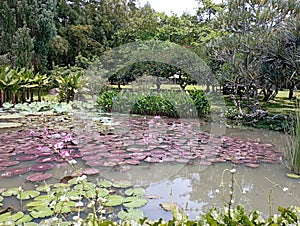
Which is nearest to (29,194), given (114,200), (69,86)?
(114,200)

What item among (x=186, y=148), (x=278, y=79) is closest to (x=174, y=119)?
(x=278, y=79)

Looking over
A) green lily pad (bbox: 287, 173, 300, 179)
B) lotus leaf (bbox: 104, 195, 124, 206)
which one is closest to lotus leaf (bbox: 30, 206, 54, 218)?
lotus leaf (bbox: 104, 195, 124, 206)

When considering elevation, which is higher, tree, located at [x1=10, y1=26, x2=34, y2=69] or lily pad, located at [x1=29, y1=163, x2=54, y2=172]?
tree, located at [x1=10, y1=26, x2=34, y2=69]

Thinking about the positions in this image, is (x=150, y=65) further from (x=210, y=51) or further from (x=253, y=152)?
(x=253, y=152)

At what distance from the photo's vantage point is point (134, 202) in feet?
7.66

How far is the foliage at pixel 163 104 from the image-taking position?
7137 millimetres

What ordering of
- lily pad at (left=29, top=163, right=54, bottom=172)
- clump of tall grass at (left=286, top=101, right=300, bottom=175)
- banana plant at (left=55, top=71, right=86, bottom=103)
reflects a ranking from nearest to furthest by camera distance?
1. clump of tall grass at (left=286, top=101, right=300, bottom=175)
2. lily pad at (left=29, top=163, right=54, bottom=172)
3. banana plant at (left=55, top=71, right=86, bottom=103)

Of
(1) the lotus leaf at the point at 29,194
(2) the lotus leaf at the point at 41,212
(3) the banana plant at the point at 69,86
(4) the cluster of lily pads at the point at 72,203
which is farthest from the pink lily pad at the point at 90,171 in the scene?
(3) the banana plant at the point at 69,86

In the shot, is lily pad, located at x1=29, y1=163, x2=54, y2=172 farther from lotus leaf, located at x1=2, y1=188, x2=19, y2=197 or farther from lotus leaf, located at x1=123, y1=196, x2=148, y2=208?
lotus leaf, located at x1=123, y1=196, x2=148, y2=208

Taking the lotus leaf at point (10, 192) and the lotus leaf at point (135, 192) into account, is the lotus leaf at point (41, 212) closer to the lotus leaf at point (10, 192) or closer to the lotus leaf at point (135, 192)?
the lotus leaf at point (10, 192)

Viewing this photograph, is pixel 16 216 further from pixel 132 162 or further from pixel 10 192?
pixel 132 162

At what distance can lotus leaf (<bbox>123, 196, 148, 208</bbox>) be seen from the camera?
2282 millimetres

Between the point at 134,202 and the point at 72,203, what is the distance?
454mm

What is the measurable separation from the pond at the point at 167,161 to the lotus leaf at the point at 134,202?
0.05m
